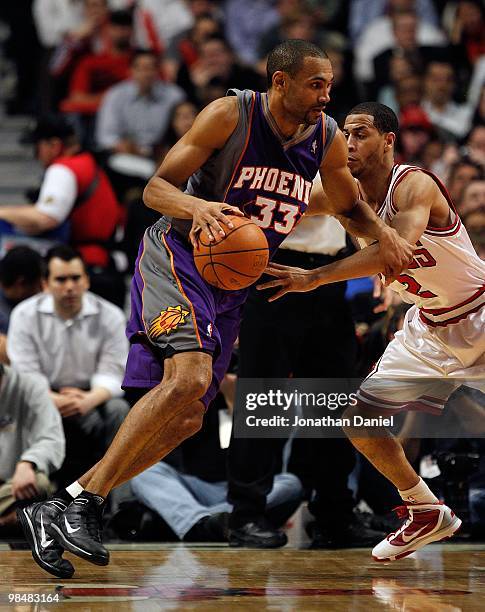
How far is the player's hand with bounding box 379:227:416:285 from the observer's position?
4.68m

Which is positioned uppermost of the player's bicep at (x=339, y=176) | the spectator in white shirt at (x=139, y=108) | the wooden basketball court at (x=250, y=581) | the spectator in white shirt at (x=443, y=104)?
the spectator in white shirt at (x=443, y=104)

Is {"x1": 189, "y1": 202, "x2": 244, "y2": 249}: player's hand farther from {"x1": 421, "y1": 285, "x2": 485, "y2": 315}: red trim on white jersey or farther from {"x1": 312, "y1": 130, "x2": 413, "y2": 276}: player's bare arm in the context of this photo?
{"x1": 421, "y1": 285, "x2": 485, "y2": 315}: red trim on white jersey

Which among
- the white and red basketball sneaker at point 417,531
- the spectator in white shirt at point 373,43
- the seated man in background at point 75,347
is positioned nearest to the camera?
the white and red basketball sneaker at point 417,531

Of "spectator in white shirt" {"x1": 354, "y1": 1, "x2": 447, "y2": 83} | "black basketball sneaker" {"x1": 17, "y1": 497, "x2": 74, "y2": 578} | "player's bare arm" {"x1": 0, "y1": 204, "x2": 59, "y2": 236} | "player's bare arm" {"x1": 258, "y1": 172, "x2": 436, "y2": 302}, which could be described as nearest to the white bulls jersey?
"player's bare arm" {"x1": 258, "y1": 172, "x2": 436, "y2": 302}

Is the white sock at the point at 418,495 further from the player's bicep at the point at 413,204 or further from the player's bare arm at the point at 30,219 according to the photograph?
the player's bare arm at the point at 30,219

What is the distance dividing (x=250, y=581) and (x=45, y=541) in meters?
0.83

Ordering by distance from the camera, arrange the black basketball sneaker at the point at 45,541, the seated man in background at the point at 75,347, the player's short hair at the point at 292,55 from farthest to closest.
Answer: the seated man in background at the point at 75,347
the player's short hair at the point at 292,55
the black basketball sneaker at the point at 45,541

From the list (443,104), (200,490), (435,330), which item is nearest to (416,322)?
(435,330)

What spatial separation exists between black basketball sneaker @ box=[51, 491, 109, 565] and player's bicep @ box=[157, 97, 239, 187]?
1326 millimetres

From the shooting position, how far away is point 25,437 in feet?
20.4

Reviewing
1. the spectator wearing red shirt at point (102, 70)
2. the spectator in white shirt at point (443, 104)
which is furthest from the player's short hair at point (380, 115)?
the spectator wearing red shirt at point (102, 70)

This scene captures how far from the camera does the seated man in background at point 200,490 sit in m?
6.00

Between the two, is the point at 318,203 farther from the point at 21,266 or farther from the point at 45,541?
the point at 21,266

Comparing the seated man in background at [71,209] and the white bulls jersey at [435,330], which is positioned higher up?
the seated man in background at [71,209]
